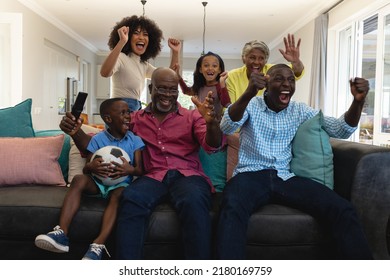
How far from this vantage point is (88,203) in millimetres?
1880

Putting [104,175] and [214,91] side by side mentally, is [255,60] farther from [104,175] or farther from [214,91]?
[104,175]

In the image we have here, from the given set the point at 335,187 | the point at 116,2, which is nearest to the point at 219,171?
the point at 335,187

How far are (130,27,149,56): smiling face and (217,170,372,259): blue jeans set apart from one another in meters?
1.46

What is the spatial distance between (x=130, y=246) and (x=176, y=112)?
80 centimetres

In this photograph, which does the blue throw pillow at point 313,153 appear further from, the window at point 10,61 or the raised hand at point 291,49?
the window at point 10,61

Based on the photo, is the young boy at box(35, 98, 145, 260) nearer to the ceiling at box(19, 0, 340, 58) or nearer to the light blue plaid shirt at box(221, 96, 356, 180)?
the light blue plaid shirt at box(221, 96, 356, 180)

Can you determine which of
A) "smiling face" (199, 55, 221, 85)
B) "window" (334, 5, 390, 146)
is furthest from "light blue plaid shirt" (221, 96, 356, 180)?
"window" (334, 5, 390, 146)

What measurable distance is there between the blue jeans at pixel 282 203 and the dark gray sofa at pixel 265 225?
54mm

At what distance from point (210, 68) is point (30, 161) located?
1.31 m

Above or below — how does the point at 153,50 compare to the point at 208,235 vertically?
above

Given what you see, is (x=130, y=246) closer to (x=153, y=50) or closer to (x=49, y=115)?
(x=153, y=50)

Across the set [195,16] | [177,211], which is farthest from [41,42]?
[177,211]

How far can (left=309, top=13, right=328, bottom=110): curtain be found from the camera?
646cm

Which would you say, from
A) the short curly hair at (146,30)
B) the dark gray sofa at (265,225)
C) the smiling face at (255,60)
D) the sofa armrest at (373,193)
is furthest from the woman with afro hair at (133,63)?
the sofa armrest at (373,193)
